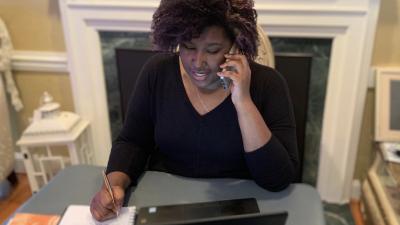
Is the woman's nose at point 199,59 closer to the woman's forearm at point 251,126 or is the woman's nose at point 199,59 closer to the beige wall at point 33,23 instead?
the woman's forearm at point 251,126

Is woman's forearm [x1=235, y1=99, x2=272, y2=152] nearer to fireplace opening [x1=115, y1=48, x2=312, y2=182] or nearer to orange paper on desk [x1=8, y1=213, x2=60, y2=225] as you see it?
orange paper on desk [x1=8, y1=213, x2=60, y2=225]

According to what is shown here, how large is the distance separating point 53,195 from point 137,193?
0.72 ft

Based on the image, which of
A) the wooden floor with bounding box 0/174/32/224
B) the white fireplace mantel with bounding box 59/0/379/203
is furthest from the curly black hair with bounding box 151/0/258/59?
the wooden floor with bounding box 0/174/32/224

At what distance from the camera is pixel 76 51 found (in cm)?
200

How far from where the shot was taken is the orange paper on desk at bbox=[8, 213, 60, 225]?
35.4 inches

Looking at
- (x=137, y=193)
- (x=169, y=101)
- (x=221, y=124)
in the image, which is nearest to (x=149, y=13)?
(x=169, y=101)

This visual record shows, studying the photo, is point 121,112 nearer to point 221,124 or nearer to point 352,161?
point 221,124

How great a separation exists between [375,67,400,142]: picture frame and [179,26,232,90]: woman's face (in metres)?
1.06

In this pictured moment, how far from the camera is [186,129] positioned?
119cm

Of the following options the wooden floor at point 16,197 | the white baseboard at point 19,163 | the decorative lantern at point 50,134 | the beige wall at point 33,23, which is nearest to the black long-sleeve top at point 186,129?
the decorative lantern at point 50,134

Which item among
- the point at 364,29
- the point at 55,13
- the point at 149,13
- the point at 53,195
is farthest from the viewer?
the point at 55,13

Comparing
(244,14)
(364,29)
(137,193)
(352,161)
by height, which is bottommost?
(352,161)

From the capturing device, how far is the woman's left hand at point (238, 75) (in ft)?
3.42

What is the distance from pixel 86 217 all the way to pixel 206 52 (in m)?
0.53
